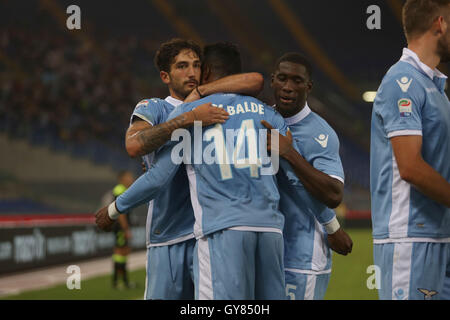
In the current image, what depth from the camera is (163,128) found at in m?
3.67

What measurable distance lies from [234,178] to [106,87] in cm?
2267

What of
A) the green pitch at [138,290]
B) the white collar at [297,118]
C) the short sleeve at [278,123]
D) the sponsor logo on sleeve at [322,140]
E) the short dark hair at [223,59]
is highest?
the short dark hair at [223,59]

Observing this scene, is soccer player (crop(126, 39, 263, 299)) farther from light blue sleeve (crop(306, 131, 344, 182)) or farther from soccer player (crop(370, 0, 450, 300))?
soccer player (crop(370, 0, 450, 300))

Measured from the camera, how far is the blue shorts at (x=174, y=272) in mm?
4141

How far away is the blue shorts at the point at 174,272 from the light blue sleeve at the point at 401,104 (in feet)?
5.33

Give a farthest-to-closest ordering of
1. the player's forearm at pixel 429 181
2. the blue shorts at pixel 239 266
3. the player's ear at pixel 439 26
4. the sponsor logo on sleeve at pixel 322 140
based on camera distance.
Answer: the sponsor logo on sleeve at pixel 322 140, the blue shorts at pixel 239 266, the player's ear at pixel 439 26, the player's forearm at pixel 429 181

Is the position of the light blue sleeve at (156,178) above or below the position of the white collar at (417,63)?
below

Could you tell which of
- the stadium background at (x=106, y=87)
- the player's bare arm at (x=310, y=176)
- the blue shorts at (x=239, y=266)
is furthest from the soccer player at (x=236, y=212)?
the stadium background at (x=106, y=87)

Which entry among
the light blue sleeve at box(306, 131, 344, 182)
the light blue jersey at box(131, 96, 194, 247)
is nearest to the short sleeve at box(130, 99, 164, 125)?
the light blue jersey at box(131, 96, 194, 247)

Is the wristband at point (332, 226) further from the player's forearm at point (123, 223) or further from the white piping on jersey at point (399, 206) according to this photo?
the player's forearm at point (123, 223)

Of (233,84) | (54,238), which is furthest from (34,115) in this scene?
(233,84)

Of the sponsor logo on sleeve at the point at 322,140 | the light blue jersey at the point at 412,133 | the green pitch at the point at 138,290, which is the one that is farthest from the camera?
the green pitch at the point at 138,290

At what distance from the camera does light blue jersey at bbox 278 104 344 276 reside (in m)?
3.95

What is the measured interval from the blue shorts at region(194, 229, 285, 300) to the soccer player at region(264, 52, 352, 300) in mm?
436
